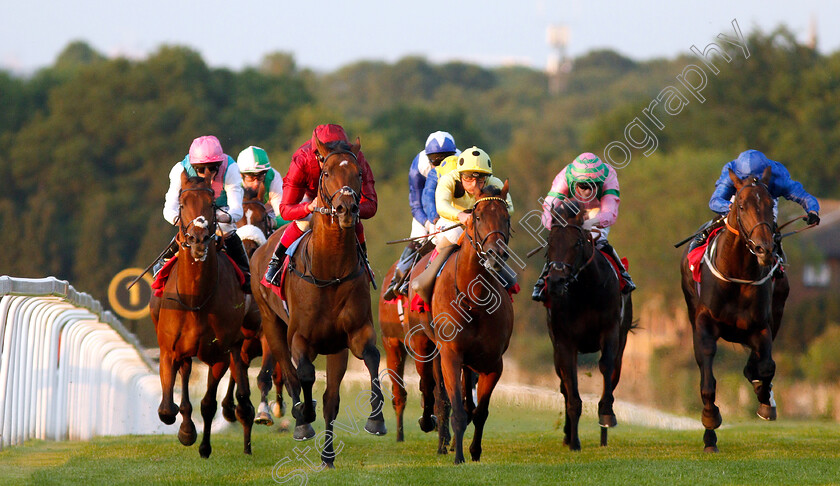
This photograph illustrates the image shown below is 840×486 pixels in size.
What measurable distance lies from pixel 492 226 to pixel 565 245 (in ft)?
5.89

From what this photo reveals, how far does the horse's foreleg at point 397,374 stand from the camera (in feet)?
38.3

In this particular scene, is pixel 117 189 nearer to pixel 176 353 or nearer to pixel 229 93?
pixel 229 93

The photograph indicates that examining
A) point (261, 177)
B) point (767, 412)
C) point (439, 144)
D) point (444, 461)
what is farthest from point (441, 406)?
point (261, 177)

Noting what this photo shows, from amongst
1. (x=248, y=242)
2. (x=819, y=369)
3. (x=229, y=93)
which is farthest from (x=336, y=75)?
(x=248, y=242)

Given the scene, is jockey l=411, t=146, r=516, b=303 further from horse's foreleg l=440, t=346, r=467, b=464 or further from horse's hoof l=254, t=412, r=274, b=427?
horse's hoof l=254, t=412, r=274, b=427

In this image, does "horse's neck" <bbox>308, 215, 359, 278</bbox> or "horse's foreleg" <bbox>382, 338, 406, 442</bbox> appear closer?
"horse's neck" <bbox>308, 215, 359, 278</bbox>

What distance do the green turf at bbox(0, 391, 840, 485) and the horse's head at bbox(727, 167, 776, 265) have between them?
5.08 feet

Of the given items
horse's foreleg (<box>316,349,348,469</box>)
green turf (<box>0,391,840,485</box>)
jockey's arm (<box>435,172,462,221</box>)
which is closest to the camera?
green turf (<box>0,391,840,485</box>)

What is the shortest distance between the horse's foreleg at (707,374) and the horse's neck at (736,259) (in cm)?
48

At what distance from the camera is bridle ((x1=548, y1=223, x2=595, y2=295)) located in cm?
980

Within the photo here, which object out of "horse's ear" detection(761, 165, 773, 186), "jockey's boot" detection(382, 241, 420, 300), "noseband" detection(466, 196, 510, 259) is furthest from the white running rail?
"horse's ear" detection(761, 165, 773, 186)

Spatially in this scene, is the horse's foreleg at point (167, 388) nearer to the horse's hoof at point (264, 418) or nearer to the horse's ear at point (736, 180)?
the horse's hoof at point (264, 418)

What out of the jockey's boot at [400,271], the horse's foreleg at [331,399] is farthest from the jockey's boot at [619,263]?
the horse's foreleg at [331,399]

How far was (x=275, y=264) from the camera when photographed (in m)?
9.43
